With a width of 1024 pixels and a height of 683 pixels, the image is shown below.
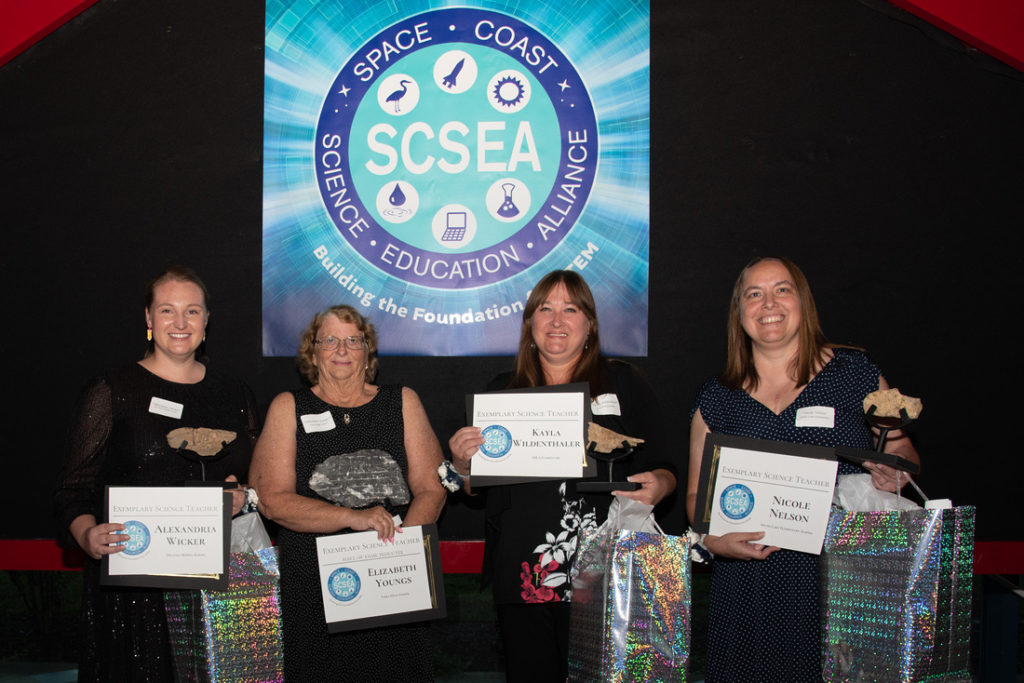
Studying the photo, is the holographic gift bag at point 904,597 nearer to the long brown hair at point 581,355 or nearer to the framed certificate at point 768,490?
the framed certificate at point 768,490

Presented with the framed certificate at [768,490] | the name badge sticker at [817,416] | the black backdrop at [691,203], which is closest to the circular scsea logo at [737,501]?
the framed certificate at [768,490]

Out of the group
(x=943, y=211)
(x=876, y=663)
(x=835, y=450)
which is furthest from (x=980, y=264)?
(x=876, y=663)

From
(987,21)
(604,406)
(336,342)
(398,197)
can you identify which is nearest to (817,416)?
(604,406)

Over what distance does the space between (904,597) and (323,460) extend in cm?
167

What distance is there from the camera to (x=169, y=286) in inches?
103

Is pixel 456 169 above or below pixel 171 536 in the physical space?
above

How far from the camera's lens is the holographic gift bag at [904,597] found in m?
1.94

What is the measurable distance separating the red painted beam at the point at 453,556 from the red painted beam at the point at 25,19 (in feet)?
7.04

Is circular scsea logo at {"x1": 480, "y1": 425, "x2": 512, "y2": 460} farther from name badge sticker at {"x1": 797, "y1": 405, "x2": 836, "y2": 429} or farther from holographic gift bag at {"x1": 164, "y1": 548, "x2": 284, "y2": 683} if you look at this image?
name badge sticker at {"x1": 797, "y1": 405, "x2": 836, "y2": 429}

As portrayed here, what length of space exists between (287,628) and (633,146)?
231 cm

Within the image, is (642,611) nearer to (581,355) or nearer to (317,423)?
(581,355)

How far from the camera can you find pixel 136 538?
2320mm

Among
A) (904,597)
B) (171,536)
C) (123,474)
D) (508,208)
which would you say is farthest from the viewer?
(508,208)

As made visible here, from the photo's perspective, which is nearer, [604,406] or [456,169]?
[604,406]
